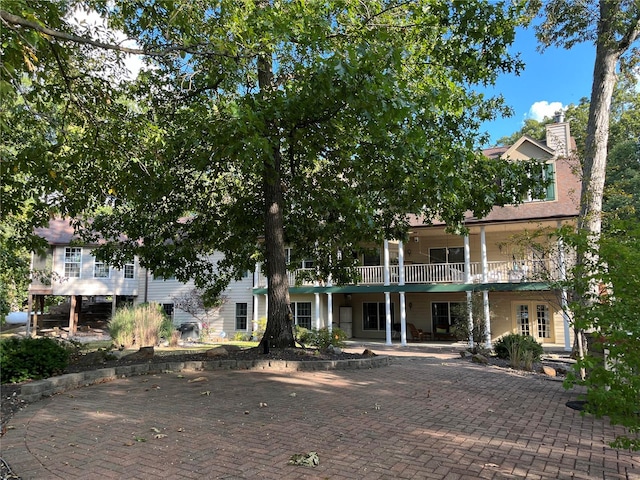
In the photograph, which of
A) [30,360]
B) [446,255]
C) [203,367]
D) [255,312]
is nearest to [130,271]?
[255,312]

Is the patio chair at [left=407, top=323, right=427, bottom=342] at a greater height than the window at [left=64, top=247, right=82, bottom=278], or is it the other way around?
the window at [left=64, top=247, right=82, bottom=278]

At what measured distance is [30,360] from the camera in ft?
27.0

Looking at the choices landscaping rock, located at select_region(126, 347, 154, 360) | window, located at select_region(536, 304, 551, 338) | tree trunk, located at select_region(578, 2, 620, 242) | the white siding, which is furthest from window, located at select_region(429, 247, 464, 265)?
the white siding

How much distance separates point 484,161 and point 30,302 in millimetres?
26263

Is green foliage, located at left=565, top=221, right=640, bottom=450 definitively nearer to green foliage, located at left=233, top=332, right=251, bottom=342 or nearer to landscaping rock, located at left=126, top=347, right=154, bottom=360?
landscaping rock, located at left=126, top=347, right=154, bottom=360

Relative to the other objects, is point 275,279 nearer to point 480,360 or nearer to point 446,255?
point 480,360

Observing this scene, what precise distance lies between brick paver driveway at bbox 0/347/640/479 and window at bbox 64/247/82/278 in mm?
21984

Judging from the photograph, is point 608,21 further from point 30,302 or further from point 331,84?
point 30,302

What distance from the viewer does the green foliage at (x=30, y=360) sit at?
7906 mm

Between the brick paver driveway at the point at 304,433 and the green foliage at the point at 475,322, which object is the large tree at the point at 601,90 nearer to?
the brick paver driveway at the point at 304,433

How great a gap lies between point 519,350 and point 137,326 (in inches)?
523

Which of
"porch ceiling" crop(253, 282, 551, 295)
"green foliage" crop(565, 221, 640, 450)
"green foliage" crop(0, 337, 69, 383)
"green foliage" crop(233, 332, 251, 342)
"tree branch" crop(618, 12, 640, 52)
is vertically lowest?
"green foliage" crop(233, 332, 251, 342)

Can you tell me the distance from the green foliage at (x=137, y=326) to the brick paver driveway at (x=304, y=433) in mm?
8507

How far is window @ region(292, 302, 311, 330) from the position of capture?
26.5 m
